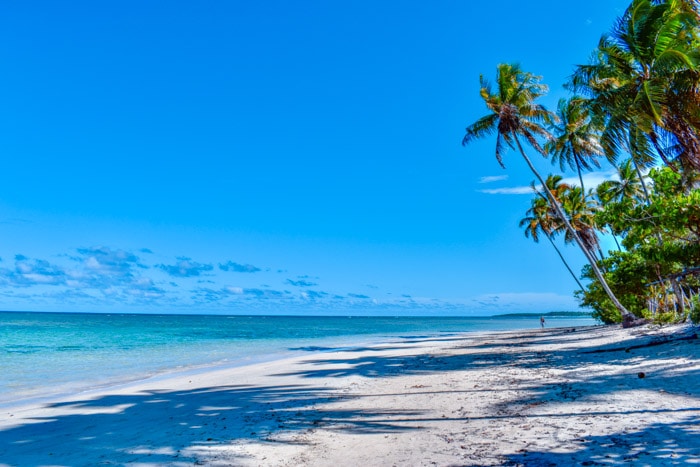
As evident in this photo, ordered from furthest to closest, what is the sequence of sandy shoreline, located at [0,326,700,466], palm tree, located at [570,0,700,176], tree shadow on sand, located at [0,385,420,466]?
1. palm tree, located at [570,0,700,176]
2. tree shadow on sand, located at [0,385,420,466]
3. sandy shoreline, located at [0,326,700,466]

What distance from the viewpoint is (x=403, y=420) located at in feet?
24.9

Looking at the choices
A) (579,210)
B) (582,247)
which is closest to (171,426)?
(582,247)

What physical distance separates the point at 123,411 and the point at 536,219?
118 ft

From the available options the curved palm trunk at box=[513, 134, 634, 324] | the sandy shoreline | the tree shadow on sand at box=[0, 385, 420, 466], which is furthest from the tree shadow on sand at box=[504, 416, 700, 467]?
the curved palm trunk at box=[513, 134, 634, 324]

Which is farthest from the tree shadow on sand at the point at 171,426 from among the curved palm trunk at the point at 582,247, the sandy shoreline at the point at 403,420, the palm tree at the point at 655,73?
the curved palm trunk at the point at 582,247

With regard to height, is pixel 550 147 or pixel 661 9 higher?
pixel 550 147

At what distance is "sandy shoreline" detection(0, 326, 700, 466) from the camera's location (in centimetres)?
553

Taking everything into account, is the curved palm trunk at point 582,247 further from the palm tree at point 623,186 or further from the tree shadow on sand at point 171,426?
the tree shadow on sand at point 171,426

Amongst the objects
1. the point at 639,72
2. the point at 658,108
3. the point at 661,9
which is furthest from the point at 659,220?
→ the point at 661,9

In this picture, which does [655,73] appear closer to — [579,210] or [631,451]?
[631,451]

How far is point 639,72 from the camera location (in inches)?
506

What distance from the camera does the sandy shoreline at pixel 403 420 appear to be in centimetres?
553

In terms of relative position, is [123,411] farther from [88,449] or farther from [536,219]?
[536,219]

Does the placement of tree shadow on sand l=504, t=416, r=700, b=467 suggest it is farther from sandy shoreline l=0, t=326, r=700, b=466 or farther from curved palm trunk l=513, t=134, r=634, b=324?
curved palm trunk l=513, t=134, r=634, b=324
